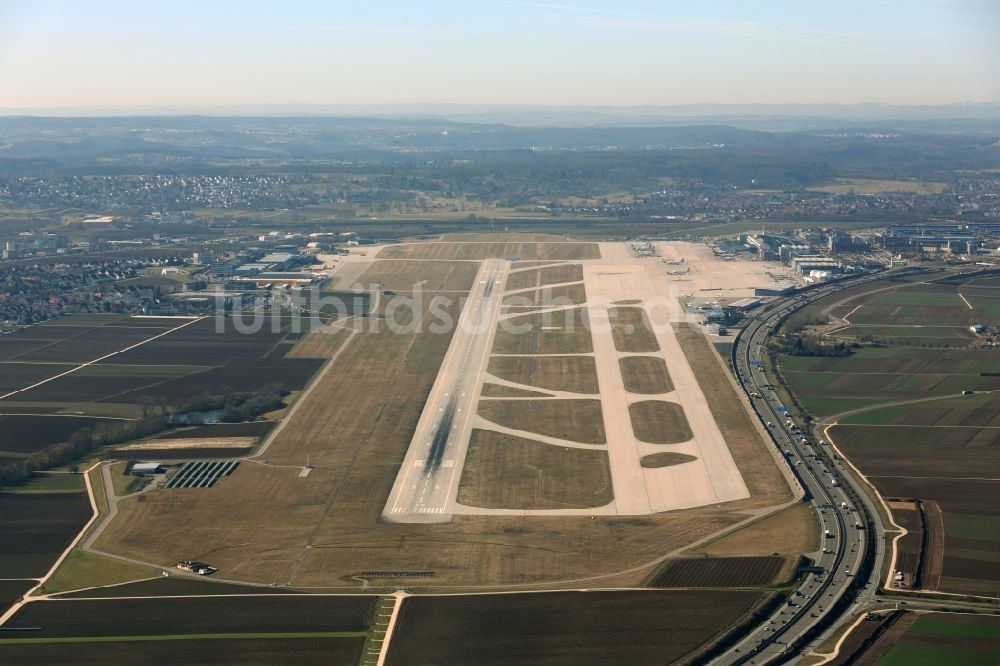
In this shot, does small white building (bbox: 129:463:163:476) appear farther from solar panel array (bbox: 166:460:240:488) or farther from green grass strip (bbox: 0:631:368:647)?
green grass strip (bbox: 0:631:368:647)

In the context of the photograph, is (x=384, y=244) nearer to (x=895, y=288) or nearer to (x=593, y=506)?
(x=895, y=288)

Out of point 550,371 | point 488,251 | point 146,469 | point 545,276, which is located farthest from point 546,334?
point 488,251

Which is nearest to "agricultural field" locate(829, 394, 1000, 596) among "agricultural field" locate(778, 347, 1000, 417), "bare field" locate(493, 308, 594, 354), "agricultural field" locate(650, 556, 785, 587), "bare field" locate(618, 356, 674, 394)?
"agricultural field" locate(778, 347, 1000, 417)

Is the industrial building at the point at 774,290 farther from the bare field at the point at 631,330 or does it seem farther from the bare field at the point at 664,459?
the bare field at the point at 664,459

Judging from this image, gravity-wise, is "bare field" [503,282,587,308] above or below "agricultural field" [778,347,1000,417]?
below

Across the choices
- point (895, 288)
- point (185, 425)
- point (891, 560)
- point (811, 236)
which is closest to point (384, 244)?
point (811, 236)

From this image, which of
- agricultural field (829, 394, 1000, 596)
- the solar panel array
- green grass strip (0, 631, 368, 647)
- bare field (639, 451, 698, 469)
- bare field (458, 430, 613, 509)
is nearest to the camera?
green grass strip (0, 631, 368, 647)

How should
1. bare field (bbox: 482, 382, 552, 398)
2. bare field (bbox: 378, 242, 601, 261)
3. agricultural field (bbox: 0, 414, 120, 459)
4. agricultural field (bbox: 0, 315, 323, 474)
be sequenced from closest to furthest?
1. agricultural field (bbox: 0, 414, 120, 459)
2. agricultural field (bbox: 0, 315, 323, 474)
3. bare field (bbox: 482, 382, 552, 398)
4. bare field (bbox: 378, 242, 601, 261)
